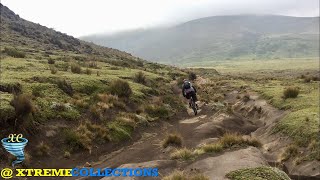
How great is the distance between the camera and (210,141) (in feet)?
66.2

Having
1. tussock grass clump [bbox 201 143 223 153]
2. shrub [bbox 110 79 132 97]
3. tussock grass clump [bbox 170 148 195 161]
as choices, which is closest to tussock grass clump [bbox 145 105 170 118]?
shrub [bbox 110 79 132 97]

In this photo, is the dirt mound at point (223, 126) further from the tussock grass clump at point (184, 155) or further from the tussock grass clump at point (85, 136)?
the tussock grass clump at point (184, 155)

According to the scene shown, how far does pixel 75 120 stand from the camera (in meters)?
22.0

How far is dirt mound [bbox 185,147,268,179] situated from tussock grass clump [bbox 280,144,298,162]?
314 centimetres

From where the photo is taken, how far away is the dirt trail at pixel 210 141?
→ 14639 mm

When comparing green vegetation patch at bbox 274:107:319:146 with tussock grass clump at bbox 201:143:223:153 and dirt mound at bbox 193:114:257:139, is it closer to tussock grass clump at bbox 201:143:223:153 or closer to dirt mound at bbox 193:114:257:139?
dirt mound at bbox 193:114:257:139

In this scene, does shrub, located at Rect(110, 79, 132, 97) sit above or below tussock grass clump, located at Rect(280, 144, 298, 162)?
above

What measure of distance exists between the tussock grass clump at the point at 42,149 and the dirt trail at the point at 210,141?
2.26m

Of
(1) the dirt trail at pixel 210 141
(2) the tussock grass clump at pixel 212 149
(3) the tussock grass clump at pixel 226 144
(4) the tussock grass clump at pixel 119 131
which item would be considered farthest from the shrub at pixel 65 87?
(2) the tussock grass clump at pixel 212 149

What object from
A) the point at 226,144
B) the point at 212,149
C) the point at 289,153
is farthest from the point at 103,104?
the point at 289,153

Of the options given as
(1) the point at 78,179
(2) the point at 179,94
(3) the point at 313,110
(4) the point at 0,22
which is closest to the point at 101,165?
(1) the point at 78,179

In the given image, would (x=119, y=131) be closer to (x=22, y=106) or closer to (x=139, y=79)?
(x=22, y=106)

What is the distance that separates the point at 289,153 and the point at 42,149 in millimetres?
12112

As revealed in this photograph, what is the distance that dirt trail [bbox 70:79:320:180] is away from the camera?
14.6 m
